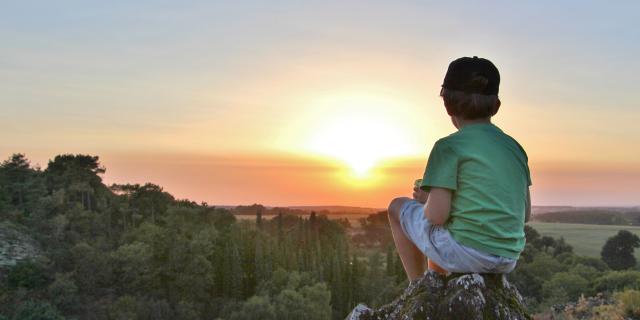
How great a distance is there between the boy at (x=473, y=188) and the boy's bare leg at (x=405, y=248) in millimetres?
166

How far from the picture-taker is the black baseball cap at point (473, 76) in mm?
4250

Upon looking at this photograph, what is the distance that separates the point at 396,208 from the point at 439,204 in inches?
20.3

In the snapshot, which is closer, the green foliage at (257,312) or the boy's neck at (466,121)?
the boy's neck at (466,121)

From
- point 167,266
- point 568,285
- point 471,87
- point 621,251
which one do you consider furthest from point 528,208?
point 621,251

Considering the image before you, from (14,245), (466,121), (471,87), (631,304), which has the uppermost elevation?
(471,87)

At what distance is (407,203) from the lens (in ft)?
14.9

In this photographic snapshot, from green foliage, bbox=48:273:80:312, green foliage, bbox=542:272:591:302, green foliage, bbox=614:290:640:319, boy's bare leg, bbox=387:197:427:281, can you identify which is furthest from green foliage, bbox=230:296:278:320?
boy's bare leg, bbox=387:197:427:281

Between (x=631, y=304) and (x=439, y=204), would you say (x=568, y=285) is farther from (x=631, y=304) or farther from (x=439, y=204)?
(x=439, y=204)

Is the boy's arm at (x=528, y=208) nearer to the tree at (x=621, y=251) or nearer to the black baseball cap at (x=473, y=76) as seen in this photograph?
the black baseball cap at (x=473, y=76)

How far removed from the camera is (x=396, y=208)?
457 centimetres

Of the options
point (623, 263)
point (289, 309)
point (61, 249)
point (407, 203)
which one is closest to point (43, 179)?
point (61, 249)

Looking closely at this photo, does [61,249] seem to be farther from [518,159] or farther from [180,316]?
[518,159]

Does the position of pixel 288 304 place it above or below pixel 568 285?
below

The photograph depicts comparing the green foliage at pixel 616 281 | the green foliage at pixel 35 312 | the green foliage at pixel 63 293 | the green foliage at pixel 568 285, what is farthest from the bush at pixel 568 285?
the green foliage at pixel 63 293
